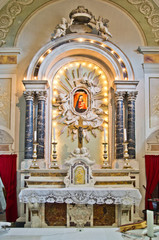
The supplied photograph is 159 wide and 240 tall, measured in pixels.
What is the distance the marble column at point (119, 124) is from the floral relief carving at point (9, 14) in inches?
130

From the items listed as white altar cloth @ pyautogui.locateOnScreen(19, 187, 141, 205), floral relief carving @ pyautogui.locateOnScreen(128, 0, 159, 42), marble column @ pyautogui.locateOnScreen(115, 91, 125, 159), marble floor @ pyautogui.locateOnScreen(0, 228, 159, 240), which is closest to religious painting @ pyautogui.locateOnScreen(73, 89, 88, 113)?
marble column @ pyautogui.locateOnScreen(115, 91, 125, 159)

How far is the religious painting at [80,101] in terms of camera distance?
8211mm

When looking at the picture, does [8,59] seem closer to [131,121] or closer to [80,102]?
[80,102]

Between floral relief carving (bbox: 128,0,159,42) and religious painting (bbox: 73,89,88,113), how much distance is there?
2.48 metres

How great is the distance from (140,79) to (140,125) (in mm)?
1172

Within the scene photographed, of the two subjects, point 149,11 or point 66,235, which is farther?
point 149,11

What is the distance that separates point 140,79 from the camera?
820 cm

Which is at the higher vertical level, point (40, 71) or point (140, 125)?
point (40, 71)

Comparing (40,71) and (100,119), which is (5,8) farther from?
(100,119)

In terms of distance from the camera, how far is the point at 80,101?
8.24 meters

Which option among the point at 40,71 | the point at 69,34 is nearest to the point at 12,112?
the point at 40,71

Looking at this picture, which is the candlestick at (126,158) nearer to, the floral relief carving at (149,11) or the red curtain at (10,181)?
the red curtain at (10,181)

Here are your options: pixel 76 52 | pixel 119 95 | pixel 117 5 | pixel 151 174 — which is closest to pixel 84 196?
pixel 151 174

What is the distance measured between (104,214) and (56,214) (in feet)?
3.02
